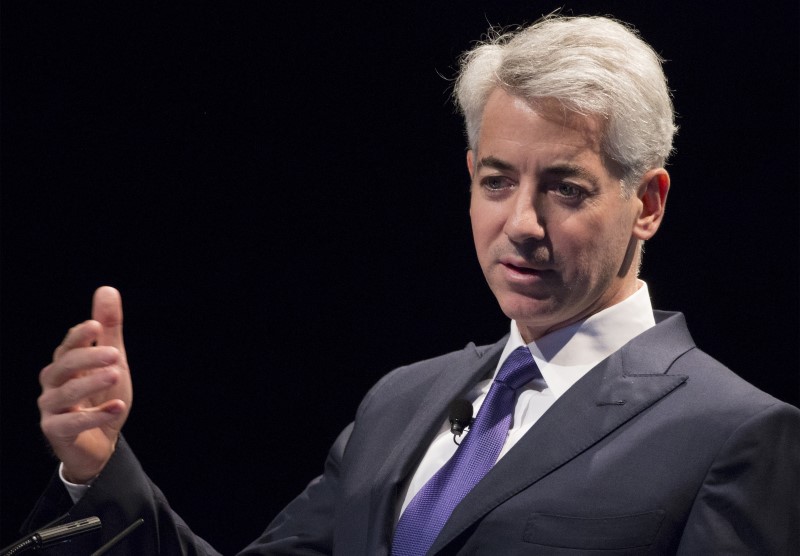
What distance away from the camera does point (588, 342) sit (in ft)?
6.20

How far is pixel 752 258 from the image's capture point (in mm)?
2703

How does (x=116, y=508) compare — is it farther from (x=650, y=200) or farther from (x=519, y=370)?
(x=650, y=200)

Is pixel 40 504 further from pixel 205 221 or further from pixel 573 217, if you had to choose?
pixel 205 221

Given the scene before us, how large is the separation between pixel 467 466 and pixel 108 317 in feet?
2.20

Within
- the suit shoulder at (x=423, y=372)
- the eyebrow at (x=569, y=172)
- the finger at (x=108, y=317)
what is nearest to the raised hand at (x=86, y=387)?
the finger at (x=108, y=317)

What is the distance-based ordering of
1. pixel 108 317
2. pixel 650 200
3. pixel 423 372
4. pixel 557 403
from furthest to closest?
pixel 423 372, pixel 650 200, pixel 557 403, pixel 108 317

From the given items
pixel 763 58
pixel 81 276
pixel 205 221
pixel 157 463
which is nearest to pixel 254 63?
pixel 205 221

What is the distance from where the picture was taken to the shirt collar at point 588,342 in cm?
188

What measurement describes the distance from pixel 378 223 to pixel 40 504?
149 cm

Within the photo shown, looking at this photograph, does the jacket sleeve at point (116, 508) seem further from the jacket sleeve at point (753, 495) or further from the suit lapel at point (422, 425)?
the jacket sleeve at point (753, 495)

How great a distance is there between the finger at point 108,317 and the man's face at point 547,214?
0.65 m

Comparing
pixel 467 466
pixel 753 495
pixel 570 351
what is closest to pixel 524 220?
pixel 570 351

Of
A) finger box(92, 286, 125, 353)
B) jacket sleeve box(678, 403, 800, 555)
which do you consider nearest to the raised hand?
finger box(92, 286, 125, 353)

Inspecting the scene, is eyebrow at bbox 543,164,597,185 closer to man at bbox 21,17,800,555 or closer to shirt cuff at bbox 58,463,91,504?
man at bbox 21,17,800,555
